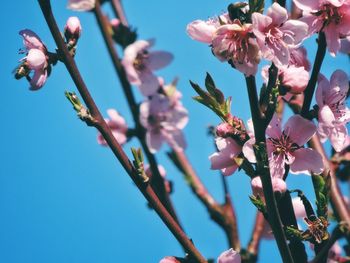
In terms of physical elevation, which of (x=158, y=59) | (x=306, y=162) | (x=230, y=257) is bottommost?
(x=230, y=257)

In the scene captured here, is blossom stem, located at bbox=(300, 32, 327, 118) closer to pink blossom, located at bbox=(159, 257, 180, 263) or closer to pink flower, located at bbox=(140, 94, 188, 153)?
pink blossom, located at bbox=(159, 257, 180, 263)

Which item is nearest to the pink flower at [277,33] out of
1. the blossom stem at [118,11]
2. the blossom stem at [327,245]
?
the blossom stem at [327,245]

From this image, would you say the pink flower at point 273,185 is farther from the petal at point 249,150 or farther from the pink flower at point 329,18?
the pink flower at point 329,18

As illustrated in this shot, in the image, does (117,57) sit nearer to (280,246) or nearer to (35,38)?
(35,38)

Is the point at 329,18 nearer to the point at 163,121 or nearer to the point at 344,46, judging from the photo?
the point at 344,46

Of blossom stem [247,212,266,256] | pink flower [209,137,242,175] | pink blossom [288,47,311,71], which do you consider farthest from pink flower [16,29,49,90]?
blossom stem [247,212,266,256]

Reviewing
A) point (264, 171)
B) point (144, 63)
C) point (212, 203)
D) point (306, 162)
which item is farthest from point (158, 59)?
point (264, 171)

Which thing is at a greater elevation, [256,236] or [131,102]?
[131,102]
